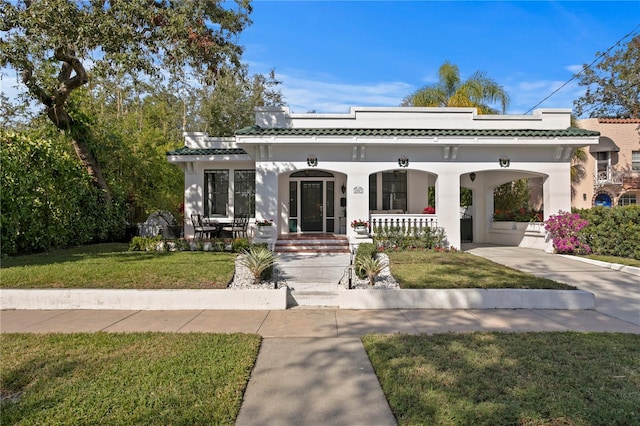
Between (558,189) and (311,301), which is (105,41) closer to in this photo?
(311,301)

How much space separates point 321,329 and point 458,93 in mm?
16835

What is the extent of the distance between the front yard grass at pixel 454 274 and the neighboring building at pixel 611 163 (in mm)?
20206

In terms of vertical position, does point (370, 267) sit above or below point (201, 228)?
below

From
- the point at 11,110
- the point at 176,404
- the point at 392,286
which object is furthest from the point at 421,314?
the point at 11,110

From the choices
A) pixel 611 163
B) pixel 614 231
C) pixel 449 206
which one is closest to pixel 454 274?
pixel 449 206

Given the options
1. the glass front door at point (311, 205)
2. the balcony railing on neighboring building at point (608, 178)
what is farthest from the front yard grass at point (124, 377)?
the balcony railing on neighboring building at point (608, 178)

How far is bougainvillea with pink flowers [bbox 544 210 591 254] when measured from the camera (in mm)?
12344

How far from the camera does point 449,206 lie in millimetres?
13070

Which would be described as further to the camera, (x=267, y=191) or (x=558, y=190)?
(x=558, y=190)

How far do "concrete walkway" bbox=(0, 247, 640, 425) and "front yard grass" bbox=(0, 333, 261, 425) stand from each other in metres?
0.31

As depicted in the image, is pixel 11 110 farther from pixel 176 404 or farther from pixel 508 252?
pixel 508 252

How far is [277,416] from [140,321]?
156 inches

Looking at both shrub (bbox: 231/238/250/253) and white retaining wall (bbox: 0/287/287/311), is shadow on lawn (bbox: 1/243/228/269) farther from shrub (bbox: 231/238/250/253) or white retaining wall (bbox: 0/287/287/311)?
white retaining wall (bbox: 0/287/287/311)

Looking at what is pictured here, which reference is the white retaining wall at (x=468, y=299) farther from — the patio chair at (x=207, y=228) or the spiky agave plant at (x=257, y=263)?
the patio chair at (x=207, y=228)
